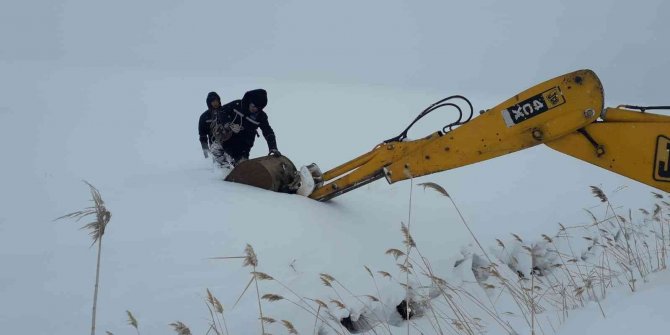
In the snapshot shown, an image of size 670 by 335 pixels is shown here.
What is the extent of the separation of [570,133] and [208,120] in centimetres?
510

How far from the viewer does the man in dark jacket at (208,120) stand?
7.19m

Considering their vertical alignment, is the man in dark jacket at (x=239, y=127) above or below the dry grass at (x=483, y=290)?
above

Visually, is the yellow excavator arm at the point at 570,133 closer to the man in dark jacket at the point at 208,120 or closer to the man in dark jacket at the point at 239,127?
the man in dark jacket at the point at 239,127

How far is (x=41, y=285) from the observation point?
115 inches

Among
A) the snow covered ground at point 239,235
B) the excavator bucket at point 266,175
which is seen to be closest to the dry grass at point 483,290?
the snow covered ground at point 239,235

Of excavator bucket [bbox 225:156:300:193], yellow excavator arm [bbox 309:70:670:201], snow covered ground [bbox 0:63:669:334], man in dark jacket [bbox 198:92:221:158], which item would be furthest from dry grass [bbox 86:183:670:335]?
man in dark jacket [bbox 198:92:221:158]

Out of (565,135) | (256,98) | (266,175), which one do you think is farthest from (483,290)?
(256,98)

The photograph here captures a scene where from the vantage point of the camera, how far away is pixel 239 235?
3.94 meters

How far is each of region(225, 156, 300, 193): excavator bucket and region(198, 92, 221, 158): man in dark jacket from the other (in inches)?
73.2

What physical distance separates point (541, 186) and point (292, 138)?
6299mm

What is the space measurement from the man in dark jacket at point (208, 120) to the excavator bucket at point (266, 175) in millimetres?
1859

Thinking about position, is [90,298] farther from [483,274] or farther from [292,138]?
[292,138]

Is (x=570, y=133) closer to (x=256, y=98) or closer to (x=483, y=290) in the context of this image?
(x=483, y=290)

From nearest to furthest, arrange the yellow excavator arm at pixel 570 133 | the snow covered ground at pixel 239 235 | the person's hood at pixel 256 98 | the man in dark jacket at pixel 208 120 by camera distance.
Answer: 1. the snow covered ground at pixel 239 235
2. the yellow excavator arm at pixel 570 133
3. the person's hood at pixel 256 98
4. the man in dark jacket at pixel 208 120
